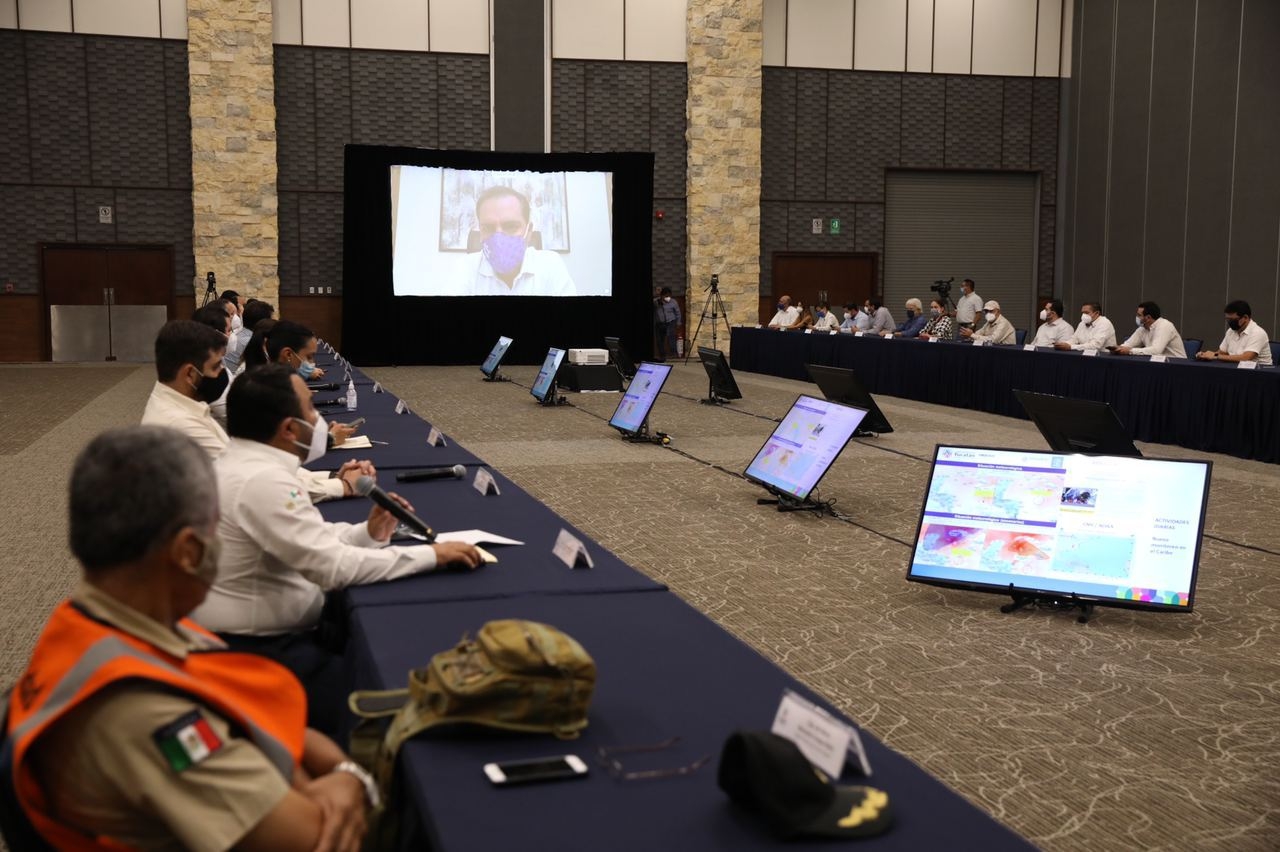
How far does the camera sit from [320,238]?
1938cm

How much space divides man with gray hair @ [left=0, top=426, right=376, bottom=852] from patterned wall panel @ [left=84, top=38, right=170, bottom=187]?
61.3 ft

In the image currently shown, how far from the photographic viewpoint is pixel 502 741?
1961 mm

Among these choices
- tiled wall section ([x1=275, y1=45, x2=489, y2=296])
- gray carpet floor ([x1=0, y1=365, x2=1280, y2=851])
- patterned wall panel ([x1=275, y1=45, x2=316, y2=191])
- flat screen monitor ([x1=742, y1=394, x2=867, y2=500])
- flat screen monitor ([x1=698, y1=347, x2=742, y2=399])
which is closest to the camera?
gray carpet floor ([x1=0, y1=365, x2=1280, y2=851])

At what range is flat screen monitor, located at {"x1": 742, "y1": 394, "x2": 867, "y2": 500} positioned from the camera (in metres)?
6.52

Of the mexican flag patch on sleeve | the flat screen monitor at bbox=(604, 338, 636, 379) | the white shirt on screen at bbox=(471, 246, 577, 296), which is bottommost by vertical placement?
the flat screen monitor at bbox=(604, 338, 636, 379)

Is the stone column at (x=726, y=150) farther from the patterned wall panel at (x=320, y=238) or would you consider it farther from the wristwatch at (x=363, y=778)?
the wristwatch at (x=363, y=778)

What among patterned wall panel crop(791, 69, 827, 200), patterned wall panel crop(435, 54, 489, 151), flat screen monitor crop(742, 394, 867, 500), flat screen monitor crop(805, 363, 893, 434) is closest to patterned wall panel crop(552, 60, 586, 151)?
patterned wall panel crop(435, 54, 489, 151)

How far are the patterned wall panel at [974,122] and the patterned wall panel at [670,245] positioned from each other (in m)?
4.75

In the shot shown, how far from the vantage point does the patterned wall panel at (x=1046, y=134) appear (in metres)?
21.0

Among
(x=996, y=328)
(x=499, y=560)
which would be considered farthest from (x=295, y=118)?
(x=499, y=560)

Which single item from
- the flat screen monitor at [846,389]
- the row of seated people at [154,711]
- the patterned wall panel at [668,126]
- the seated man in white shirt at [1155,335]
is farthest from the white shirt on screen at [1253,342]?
the row of seated people at [154,711]

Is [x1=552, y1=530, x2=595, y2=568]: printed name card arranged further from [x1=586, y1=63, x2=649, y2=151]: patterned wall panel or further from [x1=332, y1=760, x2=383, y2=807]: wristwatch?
[x1=586, y1=63, x2=649, y2=151]: patterned wall panel

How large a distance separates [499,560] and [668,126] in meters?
17.8

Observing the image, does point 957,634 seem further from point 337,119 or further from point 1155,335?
point 337,119
